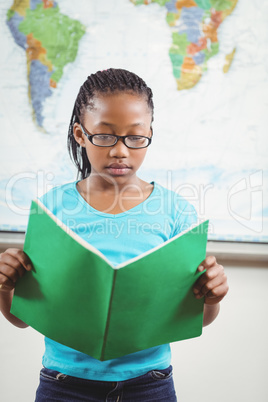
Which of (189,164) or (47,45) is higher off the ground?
(47,45)

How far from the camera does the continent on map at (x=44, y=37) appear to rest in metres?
1.29

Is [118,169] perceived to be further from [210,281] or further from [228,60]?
[228,60]

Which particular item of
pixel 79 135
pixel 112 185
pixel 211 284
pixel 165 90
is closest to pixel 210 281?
pixel 211 284

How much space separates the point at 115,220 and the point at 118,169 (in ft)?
0.33

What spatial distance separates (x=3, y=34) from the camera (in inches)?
51.6

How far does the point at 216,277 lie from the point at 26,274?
1.05 ft

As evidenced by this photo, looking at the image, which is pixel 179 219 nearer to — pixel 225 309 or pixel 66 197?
pixel 66 197

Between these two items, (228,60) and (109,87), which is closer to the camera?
(109,87)

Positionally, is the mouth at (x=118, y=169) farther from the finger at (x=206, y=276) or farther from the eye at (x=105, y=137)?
the finger at (x=206, y=276)

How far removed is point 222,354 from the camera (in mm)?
1361

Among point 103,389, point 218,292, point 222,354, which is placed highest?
point 218,292

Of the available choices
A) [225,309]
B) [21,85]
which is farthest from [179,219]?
[21,85]

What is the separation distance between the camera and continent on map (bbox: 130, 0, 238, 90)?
127 cm

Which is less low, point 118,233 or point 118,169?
point 118,169
